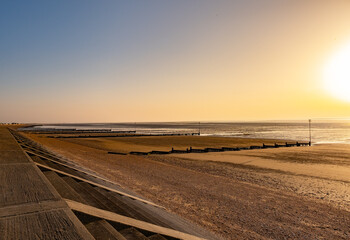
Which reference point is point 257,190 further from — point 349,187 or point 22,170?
point 22,170

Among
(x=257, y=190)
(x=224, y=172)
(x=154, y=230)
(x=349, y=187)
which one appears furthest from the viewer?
(x=224, y=172)

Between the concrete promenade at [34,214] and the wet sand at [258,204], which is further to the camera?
the wet sand at [258,204]

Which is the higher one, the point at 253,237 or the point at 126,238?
the point at 126,238

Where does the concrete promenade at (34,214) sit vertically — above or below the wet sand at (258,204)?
above

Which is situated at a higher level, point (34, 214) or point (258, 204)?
point (34, 214)

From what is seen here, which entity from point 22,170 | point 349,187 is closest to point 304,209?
point 349,187

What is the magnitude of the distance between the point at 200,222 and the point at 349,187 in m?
10.8

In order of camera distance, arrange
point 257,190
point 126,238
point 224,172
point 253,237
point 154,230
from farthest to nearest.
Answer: point 224,172, point 257,190, point 253,237, point 154,230, point 126,238

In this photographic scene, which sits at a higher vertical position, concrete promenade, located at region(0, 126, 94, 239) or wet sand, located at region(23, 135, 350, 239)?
concrete promenade, located at region(0, 126, 94, 239)

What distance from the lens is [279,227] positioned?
21.4 feet

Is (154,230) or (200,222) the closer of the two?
(154,230)

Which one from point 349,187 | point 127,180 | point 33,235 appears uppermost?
point 33,235

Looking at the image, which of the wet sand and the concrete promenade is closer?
the concrete promenade

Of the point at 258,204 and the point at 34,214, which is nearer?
the point at 34,214
